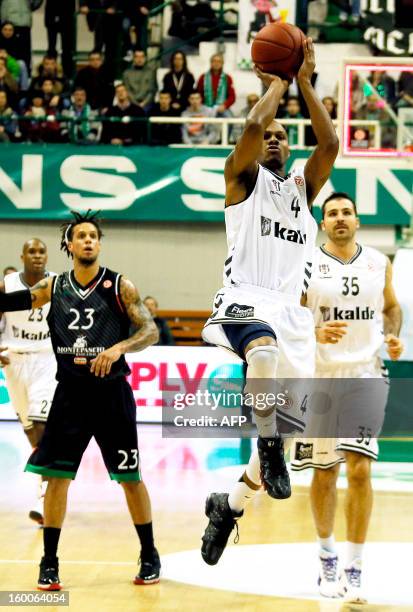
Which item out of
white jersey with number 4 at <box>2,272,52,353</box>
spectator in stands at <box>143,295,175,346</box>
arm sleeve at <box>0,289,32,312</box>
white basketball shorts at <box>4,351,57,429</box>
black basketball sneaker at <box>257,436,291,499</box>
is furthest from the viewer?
spectator in stands at <box>143,295,175,346</box>

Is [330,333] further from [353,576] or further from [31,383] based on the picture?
[31,383]

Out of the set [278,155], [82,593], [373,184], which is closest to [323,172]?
[278,155]

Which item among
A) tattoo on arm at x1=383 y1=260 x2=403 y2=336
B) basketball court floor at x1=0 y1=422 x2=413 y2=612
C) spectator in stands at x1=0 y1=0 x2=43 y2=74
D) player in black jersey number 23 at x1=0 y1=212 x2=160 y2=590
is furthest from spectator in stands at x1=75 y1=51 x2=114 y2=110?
tattoo on arm at x1=383 y1=260 x2=403 y2=336

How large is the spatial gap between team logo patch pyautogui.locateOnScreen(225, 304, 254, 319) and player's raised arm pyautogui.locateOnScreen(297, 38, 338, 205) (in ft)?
2.33

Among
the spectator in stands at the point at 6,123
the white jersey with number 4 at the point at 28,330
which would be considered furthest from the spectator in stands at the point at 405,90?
the white jersey with number 4 at the point at 28,330

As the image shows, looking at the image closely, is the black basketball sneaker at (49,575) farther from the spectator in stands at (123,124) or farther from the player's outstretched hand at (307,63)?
the spectator in stands at (123,124)

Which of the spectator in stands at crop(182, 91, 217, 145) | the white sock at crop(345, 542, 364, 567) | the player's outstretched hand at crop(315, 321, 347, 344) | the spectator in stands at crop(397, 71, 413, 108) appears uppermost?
the spectator in stands at crop(397, 71, 413, 108)

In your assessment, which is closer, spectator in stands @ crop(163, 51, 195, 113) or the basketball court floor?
the basketball court floor

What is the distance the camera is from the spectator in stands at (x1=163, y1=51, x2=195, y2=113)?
17.4 metres

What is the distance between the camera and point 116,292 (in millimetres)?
→ 7508

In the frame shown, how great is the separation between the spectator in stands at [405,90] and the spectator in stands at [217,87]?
3090 millimetres

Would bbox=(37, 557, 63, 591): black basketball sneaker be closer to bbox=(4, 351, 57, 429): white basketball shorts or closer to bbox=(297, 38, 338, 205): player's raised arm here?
bbox=(4, 351, 57, 429): white basketball shorts

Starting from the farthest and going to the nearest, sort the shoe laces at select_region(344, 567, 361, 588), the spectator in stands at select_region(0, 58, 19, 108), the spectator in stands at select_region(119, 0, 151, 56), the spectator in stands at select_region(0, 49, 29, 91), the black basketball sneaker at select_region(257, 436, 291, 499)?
1. the spectator in stands at select_region(119, 0, 151, 56)
2. the spectator in stands at select_region(0, 49, 29, 91)
3. the spectator in stands at select_region(0, 58, 19, 108)
4. the shoe laces at select_region(344, 567, 361, 588)
5. the black basketball sneaker at select_region(257, 436, 291, 499)

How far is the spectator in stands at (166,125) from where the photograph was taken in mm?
17109
